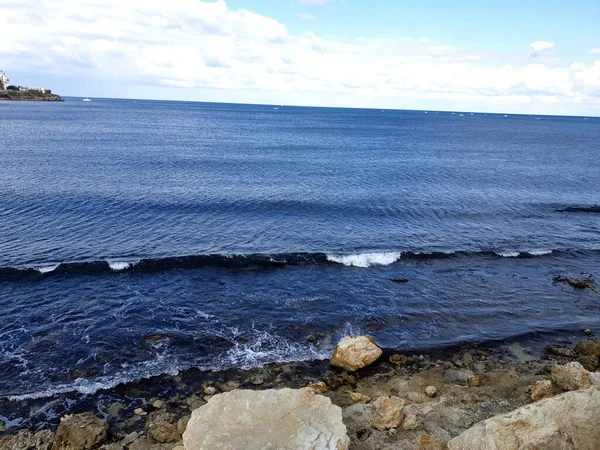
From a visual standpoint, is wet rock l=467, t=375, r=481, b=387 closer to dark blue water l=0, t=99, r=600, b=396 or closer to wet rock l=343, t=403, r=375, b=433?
dark blue water l=0, t=99, r=600, b=396

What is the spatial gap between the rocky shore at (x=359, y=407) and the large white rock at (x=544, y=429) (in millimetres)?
32

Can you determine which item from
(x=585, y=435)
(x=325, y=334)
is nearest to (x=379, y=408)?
(x=585, y=435)

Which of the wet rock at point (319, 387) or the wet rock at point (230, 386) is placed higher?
the wet rock at point (319, 387)

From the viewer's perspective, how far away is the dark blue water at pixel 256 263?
93.6 feet

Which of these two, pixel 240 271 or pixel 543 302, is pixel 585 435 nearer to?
pixel 543 302

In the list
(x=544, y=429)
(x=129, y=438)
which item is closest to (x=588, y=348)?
(x=544, y=429)

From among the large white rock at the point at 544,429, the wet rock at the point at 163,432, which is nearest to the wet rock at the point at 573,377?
the large white rock at the point at 544,429

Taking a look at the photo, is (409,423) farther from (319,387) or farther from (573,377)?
(573,377)

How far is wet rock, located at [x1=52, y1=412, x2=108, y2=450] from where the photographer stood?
19156 mm

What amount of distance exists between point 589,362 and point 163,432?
24.4m

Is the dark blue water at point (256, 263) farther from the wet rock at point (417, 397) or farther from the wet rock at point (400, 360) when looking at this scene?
the wet rock at point (417, 397)

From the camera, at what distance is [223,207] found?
57125mm

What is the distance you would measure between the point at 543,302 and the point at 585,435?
23594 mm

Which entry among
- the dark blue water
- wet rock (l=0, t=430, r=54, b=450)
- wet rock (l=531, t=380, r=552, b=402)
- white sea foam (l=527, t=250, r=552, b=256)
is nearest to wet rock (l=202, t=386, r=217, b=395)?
the dark blue water
